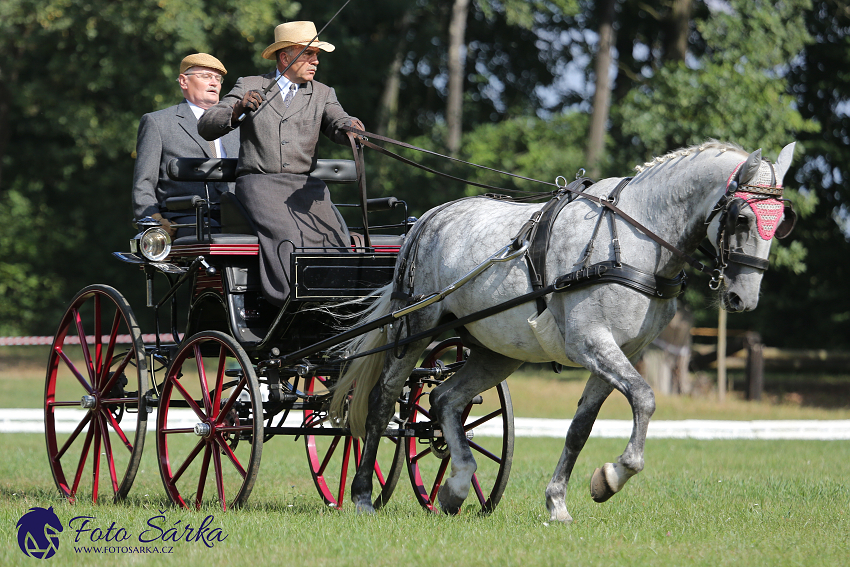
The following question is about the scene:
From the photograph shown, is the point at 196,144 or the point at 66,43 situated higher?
the point at 66,43

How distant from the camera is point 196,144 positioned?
23.4 ft

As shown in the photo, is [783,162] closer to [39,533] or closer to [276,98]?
[276,98]

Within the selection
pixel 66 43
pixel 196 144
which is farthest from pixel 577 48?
pixel 196 144

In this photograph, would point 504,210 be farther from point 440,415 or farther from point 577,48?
point 577,48

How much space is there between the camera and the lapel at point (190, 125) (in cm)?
717

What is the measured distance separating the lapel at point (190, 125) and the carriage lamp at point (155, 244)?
114 centimetres

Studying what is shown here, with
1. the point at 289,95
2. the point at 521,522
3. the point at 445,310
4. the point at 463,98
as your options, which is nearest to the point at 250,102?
the point at 289,95

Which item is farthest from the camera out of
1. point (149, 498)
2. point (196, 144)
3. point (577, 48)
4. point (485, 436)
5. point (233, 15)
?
point (577, 48)

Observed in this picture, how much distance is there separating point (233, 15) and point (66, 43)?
10.9ft

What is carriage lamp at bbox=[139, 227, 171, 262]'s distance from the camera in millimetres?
6117

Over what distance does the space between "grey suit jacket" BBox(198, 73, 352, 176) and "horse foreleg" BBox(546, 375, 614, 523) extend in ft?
7.27

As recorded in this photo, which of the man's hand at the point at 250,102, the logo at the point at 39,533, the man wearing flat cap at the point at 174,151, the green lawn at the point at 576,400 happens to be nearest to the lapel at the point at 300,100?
the man's hand at the point at 250,102

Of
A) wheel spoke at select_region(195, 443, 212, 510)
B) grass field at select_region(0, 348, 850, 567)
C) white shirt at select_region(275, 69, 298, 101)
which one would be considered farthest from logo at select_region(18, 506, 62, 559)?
white shirt at select_region(275, 69, 298, 101)

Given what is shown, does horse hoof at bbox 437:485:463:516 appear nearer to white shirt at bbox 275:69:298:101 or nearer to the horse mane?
the horse mane
